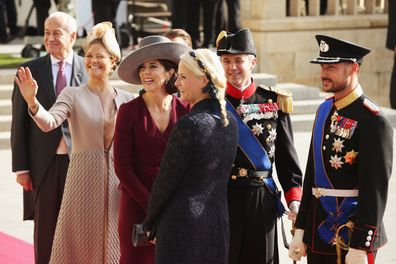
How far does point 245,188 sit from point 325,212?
0.56 meters

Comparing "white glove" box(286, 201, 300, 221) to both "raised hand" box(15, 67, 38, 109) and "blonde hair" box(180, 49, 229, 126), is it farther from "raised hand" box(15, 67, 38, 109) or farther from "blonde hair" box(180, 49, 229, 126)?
"raised hand" box(15, 67, 38, 109)

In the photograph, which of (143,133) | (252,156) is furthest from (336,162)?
(143,133)

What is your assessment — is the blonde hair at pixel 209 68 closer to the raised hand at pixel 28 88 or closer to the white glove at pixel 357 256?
the white glove at pixel 357 256

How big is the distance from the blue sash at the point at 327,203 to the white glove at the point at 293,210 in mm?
477

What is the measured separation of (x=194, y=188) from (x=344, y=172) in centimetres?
74

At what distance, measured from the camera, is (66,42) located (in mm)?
6840

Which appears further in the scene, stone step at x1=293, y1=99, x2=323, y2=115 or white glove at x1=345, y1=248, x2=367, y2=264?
stone step at x1=293, y1=99, x2=323, y2=115

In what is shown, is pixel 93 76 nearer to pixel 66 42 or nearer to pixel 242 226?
pixel 66 42

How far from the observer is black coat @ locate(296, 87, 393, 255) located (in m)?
5.06

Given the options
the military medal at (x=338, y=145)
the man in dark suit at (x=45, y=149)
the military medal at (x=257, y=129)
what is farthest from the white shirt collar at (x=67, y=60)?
the military medal at (x=338, y=145)

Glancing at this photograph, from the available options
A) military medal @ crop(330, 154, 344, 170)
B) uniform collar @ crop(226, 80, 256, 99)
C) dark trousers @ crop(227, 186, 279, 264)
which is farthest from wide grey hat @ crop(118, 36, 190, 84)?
military medal @ crop(330, 154, 344, 170)

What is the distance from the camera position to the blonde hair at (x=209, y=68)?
16.6 feet

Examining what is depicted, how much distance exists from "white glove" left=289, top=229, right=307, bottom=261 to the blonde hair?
0.76 metres

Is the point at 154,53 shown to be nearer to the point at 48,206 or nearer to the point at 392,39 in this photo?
the point at 48,206
